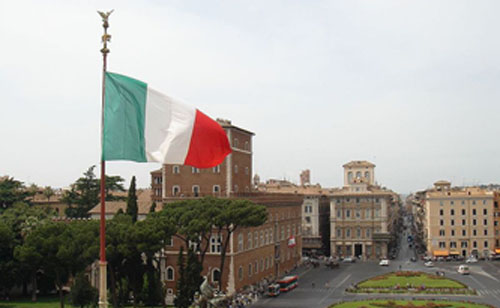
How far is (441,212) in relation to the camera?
8225cm

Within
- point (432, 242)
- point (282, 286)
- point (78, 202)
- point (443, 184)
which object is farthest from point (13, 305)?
point (443, 184)

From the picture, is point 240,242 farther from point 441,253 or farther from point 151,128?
point 441,253

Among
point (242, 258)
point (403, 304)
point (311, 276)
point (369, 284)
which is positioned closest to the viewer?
point (403, 304)

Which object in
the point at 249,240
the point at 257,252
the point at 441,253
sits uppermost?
the point at 249,240

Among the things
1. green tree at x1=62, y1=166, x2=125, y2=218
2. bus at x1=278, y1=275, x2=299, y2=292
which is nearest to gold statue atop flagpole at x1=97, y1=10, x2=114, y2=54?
bus at x1=278, y1=275, x2=299, y2=292

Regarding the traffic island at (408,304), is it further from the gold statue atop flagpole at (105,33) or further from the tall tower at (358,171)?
the tall tower at (358,171)

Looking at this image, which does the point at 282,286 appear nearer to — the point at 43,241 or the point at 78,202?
the point at 43,241

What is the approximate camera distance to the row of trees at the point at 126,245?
121ft

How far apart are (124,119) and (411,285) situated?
46.2 m

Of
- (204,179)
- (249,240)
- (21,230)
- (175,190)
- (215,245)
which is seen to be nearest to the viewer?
(21,230)

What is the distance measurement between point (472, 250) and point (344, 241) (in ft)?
60.4

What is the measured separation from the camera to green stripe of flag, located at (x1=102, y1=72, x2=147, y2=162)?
47.8ft

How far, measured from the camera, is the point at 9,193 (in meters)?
64.8

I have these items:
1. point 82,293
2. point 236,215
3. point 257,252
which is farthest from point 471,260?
point 82,293
